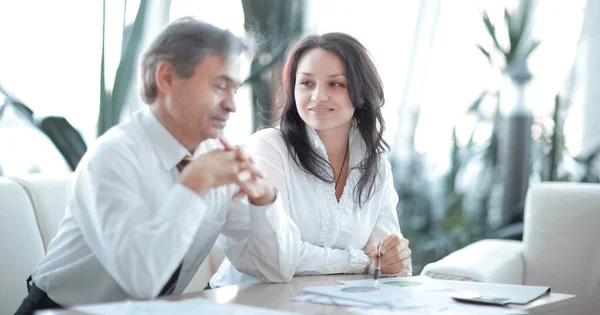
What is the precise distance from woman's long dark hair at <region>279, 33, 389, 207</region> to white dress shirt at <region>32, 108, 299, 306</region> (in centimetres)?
46

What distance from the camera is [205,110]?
1.63 metres

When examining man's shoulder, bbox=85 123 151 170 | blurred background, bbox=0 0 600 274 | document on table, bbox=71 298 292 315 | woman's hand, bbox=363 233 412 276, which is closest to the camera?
document on table, bbox=71 298 292 315

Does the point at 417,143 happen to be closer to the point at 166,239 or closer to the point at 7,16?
the point at 7,16

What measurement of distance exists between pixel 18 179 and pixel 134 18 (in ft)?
3.40

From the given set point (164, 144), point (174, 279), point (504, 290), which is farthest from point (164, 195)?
point (504, 290)

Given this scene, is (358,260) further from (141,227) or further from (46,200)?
(46,200)

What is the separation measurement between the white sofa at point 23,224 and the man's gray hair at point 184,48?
0.75 metres

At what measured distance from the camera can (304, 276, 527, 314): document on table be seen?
1.42 metres

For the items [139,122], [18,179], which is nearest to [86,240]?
[139,122]

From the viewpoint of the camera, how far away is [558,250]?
304 centimetres

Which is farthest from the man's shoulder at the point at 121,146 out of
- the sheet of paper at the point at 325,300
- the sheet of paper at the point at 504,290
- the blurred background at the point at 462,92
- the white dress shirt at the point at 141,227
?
the blurred background at the point at 462,92

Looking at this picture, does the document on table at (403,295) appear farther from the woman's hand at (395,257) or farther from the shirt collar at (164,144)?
the shirt collar at (164,144)

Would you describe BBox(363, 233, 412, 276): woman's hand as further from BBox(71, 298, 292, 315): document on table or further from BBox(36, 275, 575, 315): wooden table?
BBox(71, 298, 292, 315): document on table

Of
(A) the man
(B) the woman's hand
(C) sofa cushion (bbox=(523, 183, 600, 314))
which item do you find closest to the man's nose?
(A) the man
